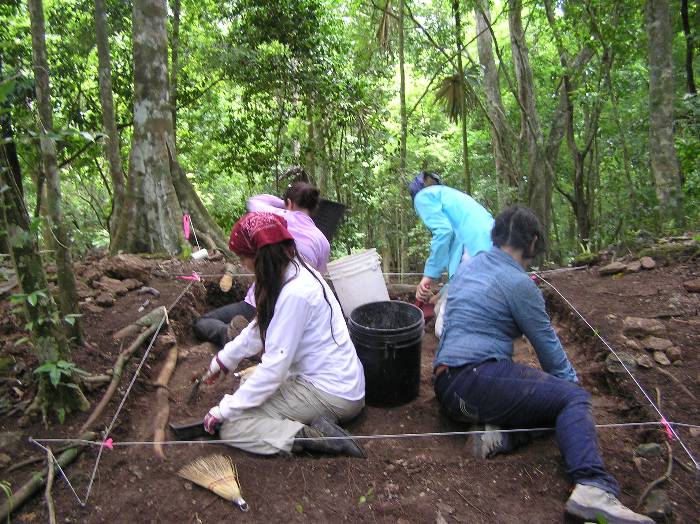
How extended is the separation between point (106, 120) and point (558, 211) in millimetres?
15653

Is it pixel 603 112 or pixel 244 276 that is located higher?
pixel 603 112

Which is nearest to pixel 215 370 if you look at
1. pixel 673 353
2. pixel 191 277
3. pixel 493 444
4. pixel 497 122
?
pixel 493 444

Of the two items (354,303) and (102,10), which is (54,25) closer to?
(102,10)

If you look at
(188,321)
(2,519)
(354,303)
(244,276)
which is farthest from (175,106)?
(2,519)

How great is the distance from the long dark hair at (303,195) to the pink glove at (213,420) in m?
1.82

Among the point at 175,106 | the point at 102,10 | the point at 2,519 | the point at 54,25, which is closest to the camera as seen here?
the point at 2,519

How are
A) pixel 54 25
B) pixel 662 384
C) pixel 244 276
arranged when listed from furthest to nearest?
pixel 54 25
pixel 244 276
pixel 662 384

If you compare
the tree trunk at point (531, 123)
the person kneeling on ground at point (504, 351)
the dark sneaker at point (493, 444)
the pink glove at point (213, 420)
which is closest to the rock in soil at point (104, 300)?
the pink glove at point (213, 420)

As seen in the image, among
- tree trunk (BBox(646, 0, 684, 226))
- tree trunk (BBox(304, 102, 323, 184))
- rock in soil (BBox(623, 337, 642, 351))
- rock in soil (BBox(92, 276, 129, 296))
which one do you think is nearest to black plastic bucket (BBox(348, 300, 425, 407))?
rock in soil (BBox(623, 337, 642, 351))

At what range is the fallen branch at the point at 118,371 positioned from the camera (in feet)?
8.97

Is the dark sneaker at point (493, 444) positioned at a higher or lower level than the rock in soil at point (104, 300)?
lower

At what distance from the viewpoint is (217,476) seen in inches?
90.4

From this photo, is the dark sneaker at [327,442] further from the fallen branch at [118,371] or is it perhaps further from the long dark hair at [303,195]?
the long dark hair at [303,195]

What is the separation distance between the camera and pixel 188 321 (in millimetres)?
4566
